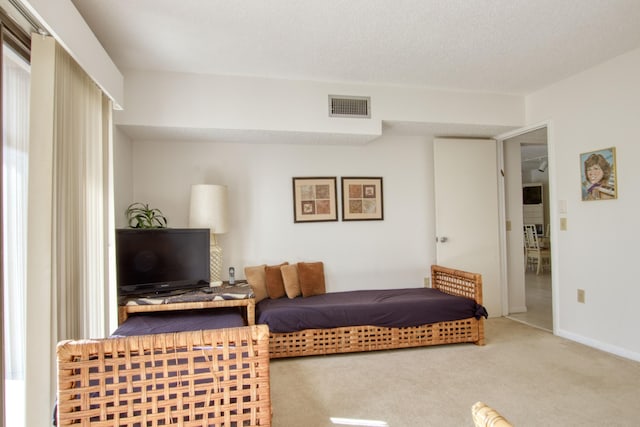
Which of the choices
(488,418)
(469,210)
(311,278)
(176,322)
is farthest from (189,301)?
(469,210)

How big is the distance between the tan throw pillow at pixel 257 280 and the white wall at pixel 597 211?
2836 millimetres

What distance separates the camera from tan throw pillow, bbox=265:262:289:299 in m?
3.60

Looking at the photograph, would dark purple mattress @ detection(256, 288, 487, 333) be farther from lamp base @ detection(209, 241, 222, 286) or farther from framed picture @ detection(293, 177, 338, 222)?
framed picture @ detection(293, 177, 338, 222)

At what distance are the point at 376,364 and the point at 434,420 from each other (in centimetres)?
87

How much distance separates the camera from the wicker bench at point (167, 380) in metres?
1.20

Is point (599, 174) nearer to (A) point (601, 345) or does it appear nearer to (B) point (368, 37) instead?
(A) point (601, 345)

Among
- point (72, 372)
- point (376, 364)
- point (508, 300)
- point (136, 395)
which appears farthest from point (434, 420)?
point (508, 300)

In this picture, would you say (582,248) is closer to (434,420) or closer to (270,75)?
(434,420)

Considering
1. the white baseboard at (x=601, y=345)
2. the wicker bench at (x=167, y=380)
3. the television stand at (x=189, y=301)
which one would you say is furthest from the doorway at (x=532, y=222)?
the wicker bench at (x=167, y=380)

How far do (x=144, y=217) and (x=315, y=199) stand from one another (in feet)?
5.41

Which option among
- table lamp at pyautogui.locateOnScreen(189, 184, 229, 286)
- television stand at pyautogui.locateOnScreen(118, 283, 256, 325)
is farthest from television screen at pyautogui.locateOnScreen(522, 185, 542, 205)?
television stand at pyautogui.locateOnScreen(118, 283, 256, 325)

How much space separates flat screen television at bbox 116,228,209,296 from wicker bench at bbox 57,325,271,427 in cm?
171

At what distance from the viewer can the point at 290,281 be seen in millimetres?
3646

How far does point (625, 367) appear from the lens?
2.86 metres
